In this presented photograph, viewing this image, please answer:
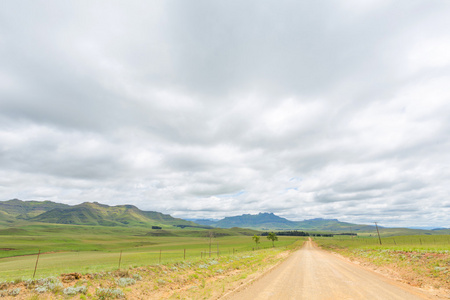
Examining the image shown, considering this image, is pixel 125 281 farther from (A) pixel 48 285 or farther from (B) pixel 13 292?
(B) pixel 13 292

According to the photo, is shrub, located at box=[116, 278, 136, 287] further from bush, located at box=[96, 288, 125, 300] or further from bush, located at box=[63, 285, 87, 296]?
bush, located at box=[63, 285, 87, 296]

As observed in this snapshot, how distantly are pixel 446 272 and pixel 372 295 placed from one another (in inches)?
424

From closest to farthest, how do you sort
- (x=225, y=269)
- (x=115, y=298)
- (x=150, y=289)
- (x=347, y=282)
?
(x=115, y=298) → (x=150, y=289) → (x=347, y=282) → (x=225, y=269)

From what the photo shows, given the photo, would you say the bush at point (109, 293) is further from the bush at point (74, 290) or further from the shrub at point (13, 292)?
the shrub at point (13, 292)

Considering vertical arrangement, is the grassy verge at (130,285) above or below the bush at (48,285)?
below

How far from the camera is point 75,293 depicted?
1353 cm

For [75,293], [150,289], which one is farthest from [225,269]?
[75,293]


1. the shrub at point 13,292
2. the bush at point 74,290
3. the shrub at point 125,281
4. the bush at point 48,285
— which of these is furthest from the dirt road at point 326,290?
the shrub at point 13,292

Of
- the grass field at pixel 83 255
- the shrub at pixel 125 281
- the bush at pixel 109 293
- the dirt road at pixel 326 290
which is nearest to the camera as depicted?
the bush at pixel 109 293

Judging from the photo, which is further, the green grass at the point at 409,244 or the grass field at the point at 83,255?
the green grass at the point at 409,244

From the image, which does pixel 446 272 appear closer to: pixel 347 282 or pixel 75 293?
pixel 347 282

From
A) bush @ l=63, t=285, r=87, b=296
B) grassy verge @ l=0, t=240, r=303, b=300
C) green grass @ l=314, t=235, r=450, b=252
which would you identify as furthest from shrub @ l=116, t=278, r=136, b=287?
green grass @ l=314, t=235, r=450, b=252

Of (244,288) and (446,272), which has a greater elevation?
(446,272)

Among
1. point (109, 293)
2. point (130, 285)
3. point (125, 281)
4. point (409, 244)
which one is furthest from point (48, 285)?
point (409, 244)
